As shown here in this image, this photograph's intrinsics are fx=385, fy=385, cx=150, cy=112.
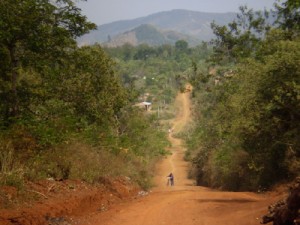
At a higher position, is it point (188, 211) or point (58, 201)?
point (58, 201)

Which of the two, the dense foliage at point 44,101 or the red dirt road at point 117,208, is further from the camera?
the dense foliage at point 44,101

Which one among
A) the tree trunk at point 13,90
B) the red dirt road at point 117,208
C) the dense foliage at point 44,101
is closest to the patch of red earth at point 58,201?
the red dirt road at point 117,208

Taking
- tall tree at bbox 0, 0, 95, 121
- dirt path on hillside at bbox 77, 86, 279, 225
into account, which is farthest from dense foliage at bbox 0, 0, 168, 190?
dirt path on hillside at bbox 77, 86, 279, 225

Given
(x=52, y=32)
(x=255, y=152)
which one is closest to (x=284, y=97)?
(x=255, y=152)

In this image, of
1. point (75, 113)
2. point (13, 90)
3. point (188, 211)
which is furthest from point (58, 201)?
point (75, 113)

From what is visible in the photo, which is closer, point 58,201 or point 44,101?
point 58,201

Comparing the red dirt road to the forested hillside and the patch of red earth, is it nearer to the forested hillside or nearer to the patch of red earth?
the patch of red earth

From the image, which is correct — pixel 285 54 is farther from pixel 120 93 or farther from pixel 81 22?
pixel 120 93

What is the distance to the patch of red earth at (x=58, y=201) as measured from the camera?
8.09 metres

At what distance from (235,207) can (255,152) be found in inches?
209

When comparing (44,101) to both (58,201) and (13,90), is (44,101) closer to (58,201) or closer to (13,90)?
(13,90)

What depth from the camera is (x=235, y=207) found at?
10258 mm

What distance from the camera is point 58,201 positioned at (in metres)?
9.41

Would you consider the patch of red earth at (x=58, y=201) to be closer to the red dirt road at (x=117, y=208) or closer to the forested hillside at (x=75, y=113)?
the red dirt road at (x=117, y=208)
